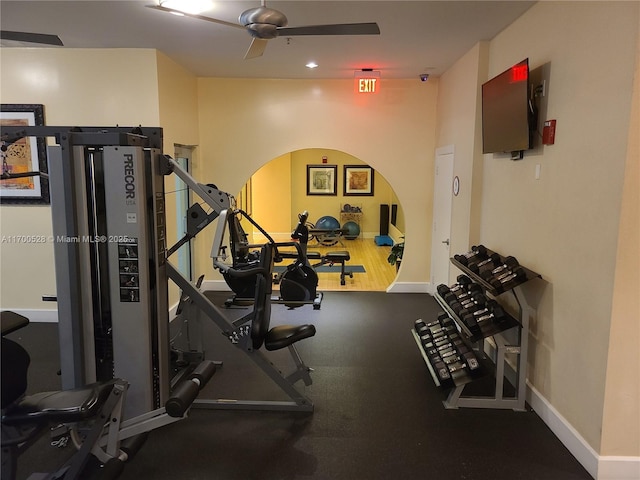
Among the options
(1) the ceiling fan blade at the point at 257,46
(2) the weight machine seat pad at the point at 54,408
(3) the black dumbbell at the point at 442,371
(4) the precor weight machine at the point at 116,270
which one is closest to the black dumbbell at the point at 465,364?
(3) the black dumbbell at the point at 442,371

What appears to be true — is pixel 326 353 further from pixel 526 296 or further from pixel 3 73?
pixel 3 73

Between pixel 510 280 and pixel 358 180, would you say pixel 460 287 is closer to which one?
pixel 510 280

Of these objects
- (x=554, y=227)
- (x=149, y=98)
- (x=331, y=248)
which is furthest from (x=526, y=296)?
(x=331, y=248)

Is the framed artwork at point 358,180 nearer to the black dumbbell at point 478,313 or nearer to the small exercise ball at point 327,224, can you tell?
the small exercise ball at point 327,224

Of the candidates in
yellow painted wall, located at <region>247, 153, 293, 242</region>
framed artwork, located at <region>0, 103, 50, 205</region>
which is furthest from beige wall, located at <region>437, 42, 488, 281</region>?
yellow painted wall, located at <region>247, 153, 293, 242</region>

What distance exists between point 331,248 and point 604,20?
7.44m

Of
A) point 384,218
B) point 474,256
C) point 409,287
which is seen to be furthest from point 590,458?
point 384,218

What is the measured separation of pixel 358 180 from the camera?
34.0ft

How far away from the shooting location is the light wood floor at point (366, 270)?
20.5 feet

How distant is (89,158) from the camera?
93.8 inches

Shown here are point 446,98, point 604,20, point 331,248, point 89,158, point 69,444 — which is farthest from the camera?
point 331,248

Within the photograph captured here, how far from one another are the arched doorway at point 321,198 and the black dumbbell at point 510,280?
6.60 m

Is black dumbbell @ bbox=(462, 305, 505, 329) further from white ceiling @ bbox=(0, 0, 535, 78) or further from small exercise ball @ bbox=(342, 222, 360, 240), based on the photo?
small exercise ball @ bbox=(342, 222, 360, 240)

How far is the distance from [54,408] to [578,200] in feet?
9.13
